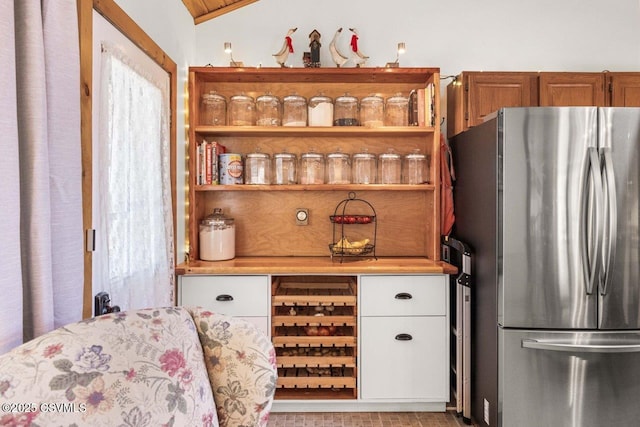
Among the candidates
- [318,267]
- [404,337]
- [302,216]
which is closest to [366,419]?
[404,337]

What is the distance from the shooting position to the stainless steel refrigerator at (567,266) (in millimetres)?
1954

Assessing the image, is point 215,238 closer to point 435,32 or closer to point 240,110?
point 240,110

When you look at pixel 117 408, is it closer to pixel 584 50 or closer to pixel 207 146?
pixel 207 146

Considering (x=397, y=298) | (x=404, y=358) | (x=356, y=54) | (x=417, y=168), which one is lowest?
(x=404, y=358)

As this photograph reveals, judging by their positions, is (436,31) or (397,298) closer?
(397,298)

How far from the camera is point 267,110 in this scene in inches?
109

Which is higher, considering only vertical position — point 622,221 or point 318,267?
point 622,221

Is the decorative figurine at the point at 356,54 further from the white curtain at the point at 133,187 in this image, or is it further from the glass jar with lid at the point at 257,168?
the white curtain at the point at 133,187

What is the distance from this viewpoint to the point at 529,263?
6.53 feet

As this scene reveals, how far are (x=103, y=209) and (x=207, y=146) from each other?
1192 mm

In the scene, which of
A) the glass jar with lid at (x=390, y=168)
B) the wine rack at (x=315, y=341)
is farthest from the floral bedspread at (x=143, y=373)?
the glass jar with lid at (x=390, y=168)

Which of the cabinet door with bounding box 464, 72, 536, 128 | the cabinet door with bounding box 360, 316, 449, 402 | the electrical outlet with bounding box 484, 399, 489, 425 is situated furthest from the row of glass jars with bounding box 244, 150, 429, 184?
the electrical outlet with bounding box 484, 399, 489, 425

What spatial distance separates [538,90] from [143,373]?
2780 mm

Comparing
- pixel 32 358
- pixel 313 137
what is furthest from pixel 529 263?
pixel 32 358
